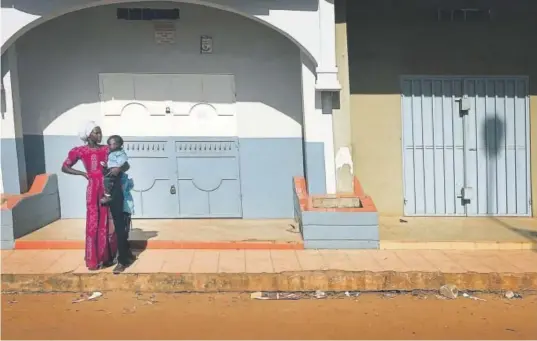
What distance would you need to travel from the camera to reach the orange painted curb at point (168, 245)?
226 inches

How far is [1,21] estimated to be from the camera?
5.90m

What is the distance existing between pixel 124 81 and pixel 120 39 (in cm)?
57

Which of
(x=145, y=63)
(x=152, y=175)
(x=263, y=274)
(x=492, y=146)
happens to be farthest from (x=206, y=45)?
(x=492, y=146)

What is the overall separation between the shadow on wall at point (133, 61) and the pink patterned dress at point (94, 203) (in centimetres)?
232

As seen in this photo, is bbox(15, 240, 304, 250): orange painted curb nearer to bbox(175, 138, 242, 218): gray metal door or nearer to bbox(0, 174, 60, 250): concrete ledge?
bbox(0, 174, 60, 250): concrete ledge

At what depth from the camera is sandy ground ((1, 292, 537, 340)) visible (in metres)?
3.87

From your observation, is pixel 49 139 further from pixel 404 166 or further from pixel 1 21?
pixel 404 166

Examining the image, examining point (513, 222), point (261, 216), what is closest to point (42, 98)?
point (261, 216)

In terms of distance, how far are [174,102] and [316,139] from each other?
2.13 metres

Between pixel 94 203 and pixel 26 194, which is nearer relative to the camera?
pixel 94 203

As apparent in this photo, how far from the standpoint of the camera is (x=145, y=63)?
709cm

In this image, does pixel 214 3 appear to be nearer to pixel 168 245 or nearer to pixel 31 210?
pixel 168 245

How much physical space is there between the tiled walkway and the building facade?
64.2 inches

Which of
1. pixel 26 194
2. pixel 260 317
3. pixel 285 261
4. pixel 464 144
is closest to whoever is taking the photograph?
pixel 260 317
